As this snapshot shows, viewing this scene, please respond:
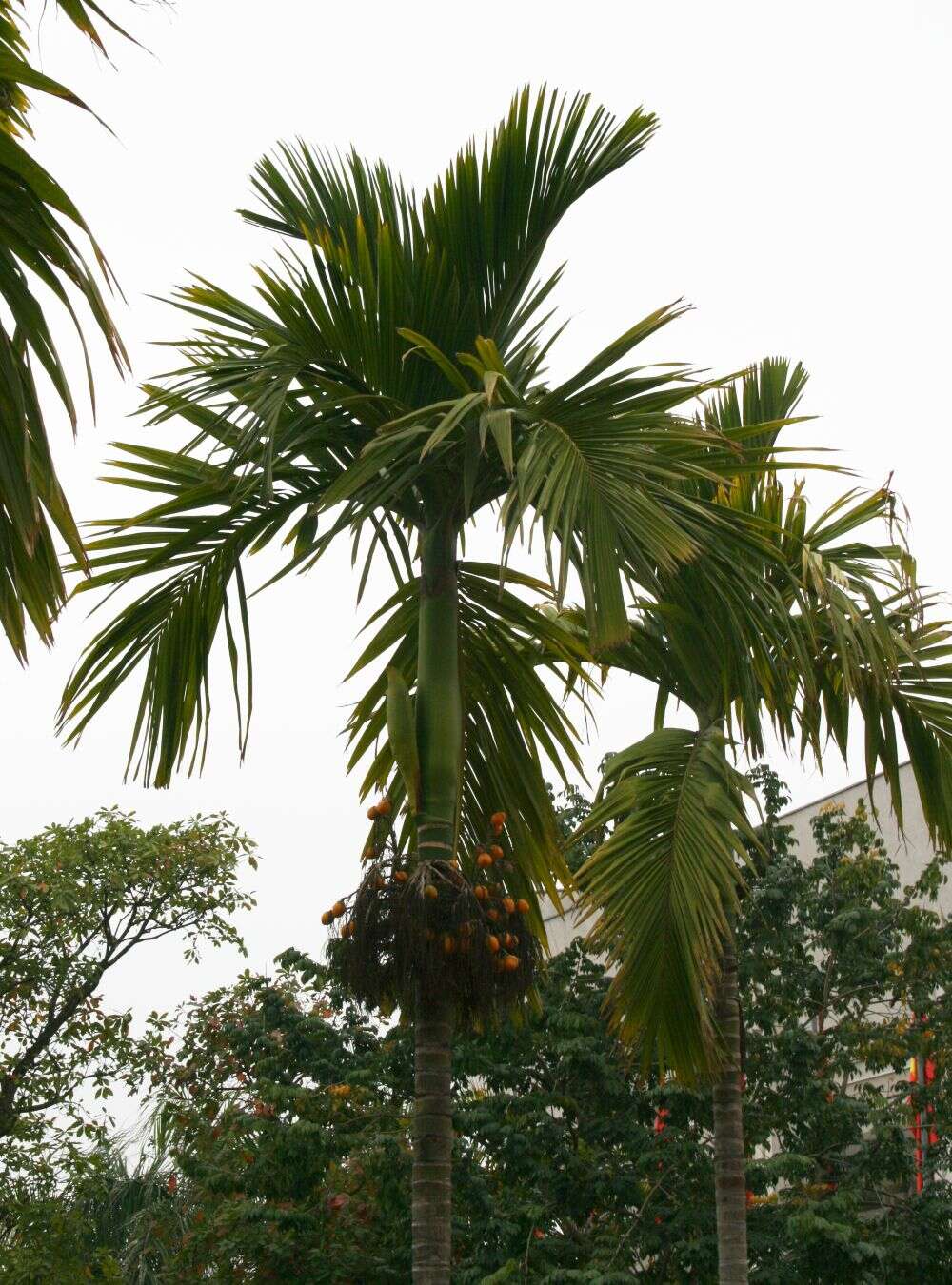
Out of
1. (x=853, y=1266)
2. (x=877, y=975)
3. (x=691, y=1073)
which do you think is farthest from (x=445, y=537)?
(x=877, y=975)

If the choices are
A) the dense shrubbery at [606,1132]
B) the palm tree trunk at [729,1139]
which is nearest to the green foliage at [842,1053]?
the dense shrubbery at [606,1132]

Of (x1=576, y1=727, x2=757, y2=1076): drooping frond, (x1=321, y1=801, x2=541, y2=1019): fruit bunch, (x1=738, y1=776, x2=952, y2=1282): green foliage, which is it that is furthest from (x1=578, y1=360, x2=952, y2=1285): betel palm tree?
(x1=738, y1=776, x2=952, y2=1282): green foliage

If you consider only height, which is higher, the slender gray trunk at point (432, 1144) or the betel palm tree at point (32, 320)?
the betel palm tree at point (32, 320)

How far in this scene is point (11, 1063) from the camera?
15.2 m

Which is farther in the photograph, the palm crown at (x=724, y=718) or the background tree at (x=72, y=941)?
the background tree at (x=72, y=941)

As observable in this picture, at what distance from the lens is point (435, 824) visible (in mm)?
5012

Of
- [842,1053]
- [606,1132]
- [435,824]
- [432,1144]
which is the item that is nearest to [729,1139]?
[432,1144]

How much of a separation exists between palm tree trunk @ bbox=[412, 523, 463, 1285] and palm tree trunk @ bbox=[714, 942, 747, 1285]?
199cm

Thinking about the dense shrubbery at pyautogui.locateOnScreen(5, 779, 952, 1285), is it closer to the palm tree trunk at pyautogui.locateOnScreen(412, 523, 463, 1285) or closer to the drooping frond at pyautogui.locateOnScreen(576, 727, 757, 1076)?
the drooping frond at pyautogui.locateOnScreen(576, 727, 757, 1076)

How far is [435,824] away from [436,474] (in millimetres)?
1187

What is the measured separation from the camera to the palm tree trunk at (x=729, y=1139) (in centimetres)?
667

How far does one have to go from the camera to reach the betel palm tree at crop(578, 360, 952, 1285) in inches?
224

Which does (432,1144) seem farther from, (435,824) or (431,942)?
(435,824)

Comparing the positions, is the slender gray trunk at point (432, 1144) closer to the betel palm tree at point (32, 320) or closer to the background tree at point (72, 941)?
the betel palm tree at point (32, 320)
